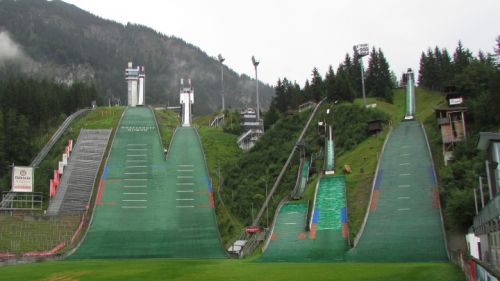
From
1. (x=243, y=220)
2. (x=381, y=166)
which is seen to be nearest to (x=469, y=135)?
(x=381, y=166)

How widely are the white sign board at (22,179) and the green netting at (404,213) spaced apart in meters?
24.3

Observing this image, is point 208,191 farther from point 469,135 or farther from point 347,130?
point 469,135

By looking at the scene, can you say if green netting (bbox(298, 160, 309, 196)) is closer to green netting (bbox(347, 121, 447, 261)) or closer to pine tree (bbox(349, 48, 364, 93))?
green netting (bbox(347, 121, 447, 261))

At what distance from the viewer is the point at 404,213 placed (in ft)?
104

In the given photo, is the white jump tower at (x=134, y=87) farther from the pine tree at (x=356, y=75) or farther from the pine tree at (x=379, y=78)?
the pine tree at (x=379, y=78)

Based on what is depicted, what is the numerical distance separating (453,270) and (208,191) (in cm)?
2646

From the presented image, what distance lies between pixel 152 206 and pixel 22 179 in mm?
9451

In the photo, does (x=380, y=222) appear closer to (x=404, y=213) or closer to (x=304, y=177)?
(x=404, y=213)

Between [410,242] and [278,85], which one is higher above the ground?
[278,85]

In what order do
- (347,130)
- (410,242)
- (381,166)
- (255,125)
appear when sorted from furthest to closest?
1. (255,125)
2. (347,130)
3. (381,166)
4. (410,242)

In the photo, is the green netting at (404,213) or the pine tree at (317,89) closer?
the green netting at (404,213)

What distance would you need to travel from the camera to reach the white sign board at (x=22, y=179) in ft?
132

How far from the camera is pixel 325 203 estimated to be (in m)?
35.1

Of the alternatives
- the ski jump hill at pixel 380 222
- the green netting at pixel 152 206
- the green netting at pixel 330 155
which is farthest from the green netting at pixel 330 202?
the green netting at pixel 152 206
